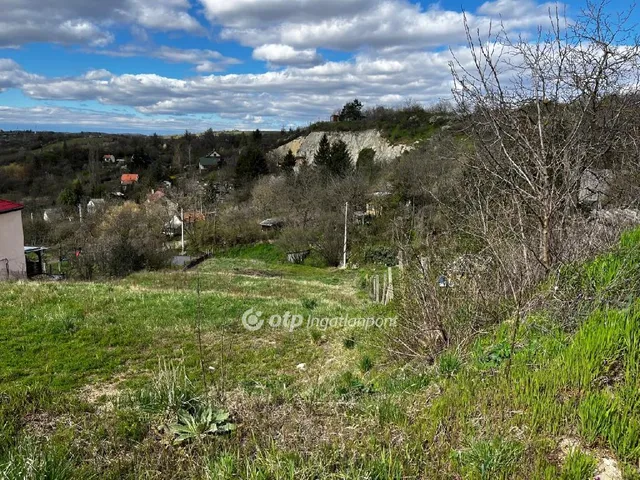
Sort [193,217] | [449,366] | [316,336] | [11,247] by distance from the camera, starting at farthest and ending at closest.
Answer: [193,217], [11,247], [316,336], [449,366]

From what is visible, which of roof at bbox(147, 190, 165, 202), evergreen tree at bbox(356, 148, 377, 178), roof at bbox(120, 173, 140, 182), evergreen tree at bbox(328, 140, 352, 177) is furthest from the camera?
roof at bbox(120, 173, 140, 182)

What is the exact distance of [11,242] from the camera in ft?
75.8

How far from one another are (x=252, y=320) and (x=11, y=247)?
64.9ft

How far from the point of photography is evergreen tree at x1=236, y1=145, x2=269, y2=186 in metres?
62.4

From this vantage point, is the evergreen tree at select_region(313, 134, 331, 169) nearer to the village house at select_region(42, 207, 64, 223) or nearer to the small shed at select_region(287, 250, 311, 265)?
the small shed at select_region(287, 250, 311, 265)

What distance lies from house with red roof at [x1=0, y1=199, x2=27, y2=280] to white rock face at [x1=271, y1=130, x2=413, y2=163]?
47.6 meters

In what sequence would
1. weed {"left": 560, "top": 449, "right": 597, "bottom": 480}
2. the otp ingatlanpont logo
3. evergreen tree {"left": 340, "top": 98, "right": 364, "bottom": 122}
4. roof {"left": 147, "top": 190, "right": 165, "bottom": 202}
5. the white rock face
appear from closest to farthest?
weed {"left": 560, "top": 449, "right": 597, "bottom": 480} → the otp ingatlanpont logo → roof {"left": 147, "top": 190, "right": 165, "bottom": 202} → the white rock face → evergreen tree {"left": 340, "top": 98, "right": 364, "bottom": 122}

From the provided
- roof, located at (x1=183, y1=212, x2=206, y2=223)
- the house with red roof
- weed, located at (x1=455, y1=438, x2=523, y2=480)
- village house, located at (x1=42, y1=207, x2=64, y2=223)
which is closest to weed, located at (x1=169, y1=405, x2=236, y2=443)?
weed, located at (x1=455, y1=438, x2=523, y2=480)

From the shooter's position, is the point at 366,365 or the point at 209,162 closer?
the point at 366,365

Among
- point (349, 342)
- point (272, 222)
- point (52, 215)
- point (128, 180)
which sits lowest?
point (52, 215)

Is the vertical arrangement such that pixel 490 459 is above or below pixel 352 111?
below

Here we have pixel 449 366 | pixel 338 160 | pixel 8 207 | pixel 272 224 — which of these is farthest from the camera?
pixel 338 160

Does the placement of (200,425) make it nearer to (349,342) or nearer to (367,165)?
(349,342)

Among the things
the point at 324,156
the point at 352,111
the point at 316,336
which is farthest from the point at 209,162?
the point at 316,336
